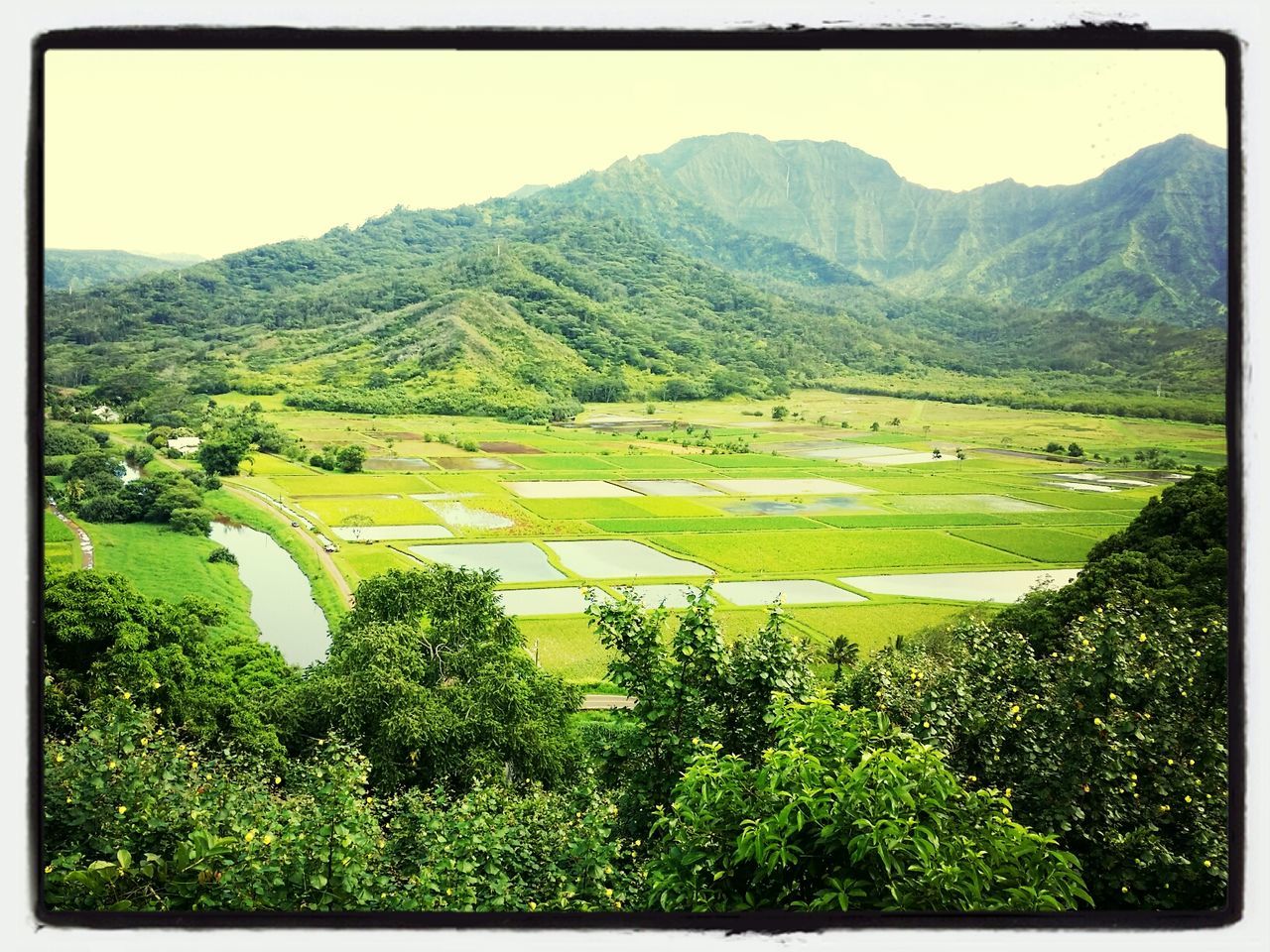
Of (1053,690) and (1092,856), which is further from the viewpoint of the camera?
(1053,690)

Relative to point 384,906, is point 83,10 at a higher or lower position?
higher

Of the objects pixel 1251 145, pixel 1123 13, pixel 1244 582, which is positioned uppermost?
pixel 1123 13

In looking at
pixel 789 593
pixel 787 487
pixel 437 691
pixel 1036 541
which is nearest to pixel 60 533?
pixel 437 691

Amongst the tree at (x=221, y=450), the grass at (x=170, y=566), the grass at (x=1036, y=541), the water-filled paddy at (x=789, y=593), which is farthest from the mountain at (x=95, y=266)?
the grass at (x=1036, y=541)

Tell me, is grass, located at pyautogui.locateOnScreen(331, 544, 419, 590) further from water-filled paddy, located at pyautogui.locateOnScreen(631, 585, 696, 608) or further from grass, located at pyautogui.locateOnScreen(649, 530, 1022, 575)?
grass, located at pyautogui.locateOnScreen(649, 530, 1022, 575)

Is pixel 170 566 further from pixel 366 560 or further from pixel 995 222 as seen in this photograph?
pixel 995 222

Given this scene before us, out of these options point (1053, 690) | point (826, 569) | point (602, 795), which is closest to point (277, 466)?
point (602, 795)

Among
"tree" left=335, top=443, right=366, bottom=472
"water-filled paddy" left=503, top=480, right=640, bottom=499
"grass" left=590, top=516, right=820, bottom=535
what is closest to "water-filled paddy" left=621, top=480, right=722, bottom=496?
"water-filled paddy" left=503, top=480, right=640, bottom=499

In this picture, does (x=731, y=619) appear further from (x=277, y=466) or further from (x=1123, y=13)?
(x=1123, y=13)
